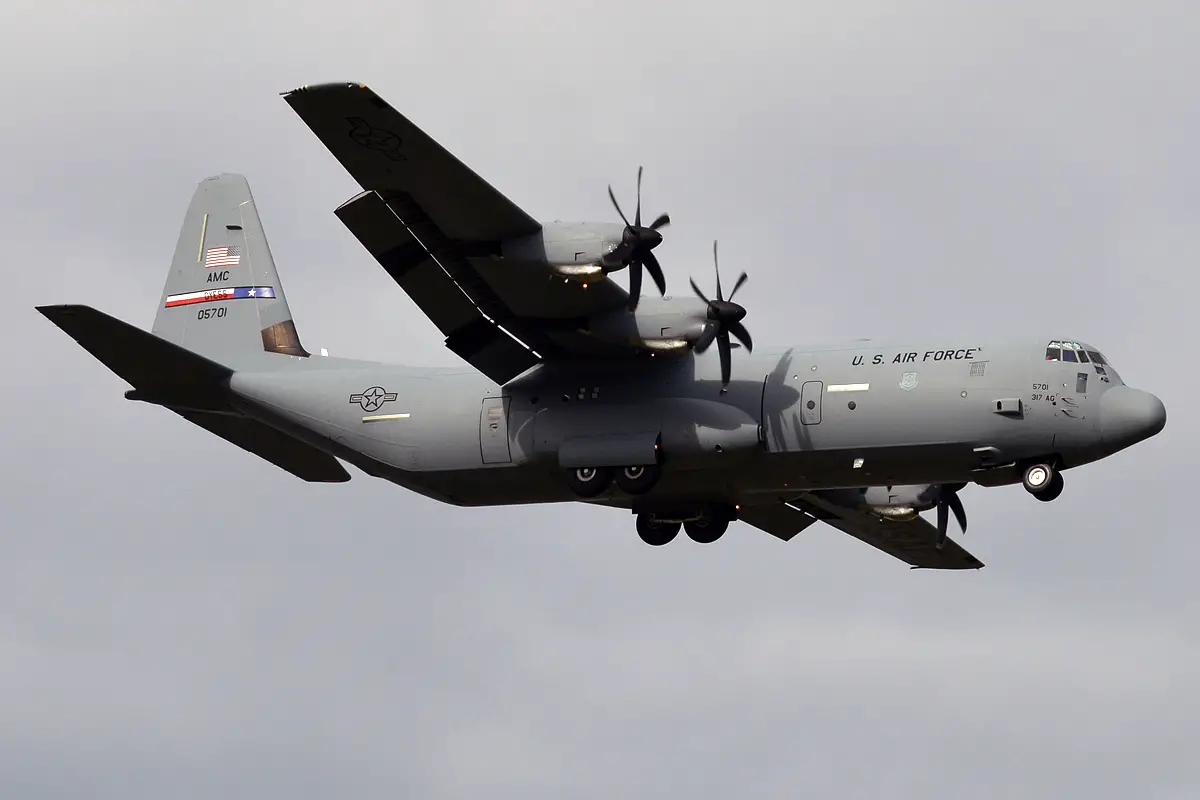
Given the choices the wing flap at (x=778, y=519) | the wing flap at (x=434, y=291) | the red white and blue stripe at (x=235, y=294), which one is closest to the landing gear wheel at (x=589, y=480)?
the wing flap at (x=434, y=291)

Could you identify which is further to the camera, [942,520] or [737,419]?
[942,520]

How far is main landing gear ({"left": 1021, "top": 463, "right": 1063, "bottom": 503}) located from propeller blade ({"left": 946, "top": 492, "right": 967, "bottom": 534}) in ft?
15.3

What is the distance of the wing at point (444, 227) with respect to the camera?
26.8 meters

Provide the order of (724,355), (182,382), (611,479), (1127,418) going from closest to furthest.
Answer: (1127,418)
(724,355)
(611,479)
(182,382)

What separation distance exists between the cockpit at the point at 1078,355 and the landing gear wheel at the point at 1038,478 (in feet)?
5.19

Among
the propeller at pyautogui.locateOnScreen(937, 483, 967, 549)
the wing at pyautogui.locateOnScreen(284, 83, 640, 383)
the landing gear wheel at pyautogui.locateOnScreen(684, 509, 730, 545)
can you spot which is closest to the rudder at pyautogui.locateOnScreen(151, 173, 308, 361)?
the wing at pyautogui.locateOnScreen(284, 83, 640, 383)

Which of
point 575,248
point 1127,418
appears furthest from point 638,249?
point 1127,418

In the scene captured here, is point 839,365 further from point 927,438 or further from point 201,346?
point 201,346

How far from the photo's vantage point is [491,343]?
3072cm

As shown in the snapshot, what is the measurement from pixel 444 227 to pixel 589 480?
15.0ft

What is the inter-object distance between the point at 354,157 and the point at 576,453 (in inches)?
227

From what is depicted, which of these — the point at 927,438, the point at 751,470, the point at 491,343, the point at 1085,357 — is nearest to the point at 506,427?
the point at 491,343

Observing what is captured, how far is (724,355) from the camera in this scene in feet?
96.5

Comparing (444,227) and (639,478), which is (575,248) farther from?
(639,478)
